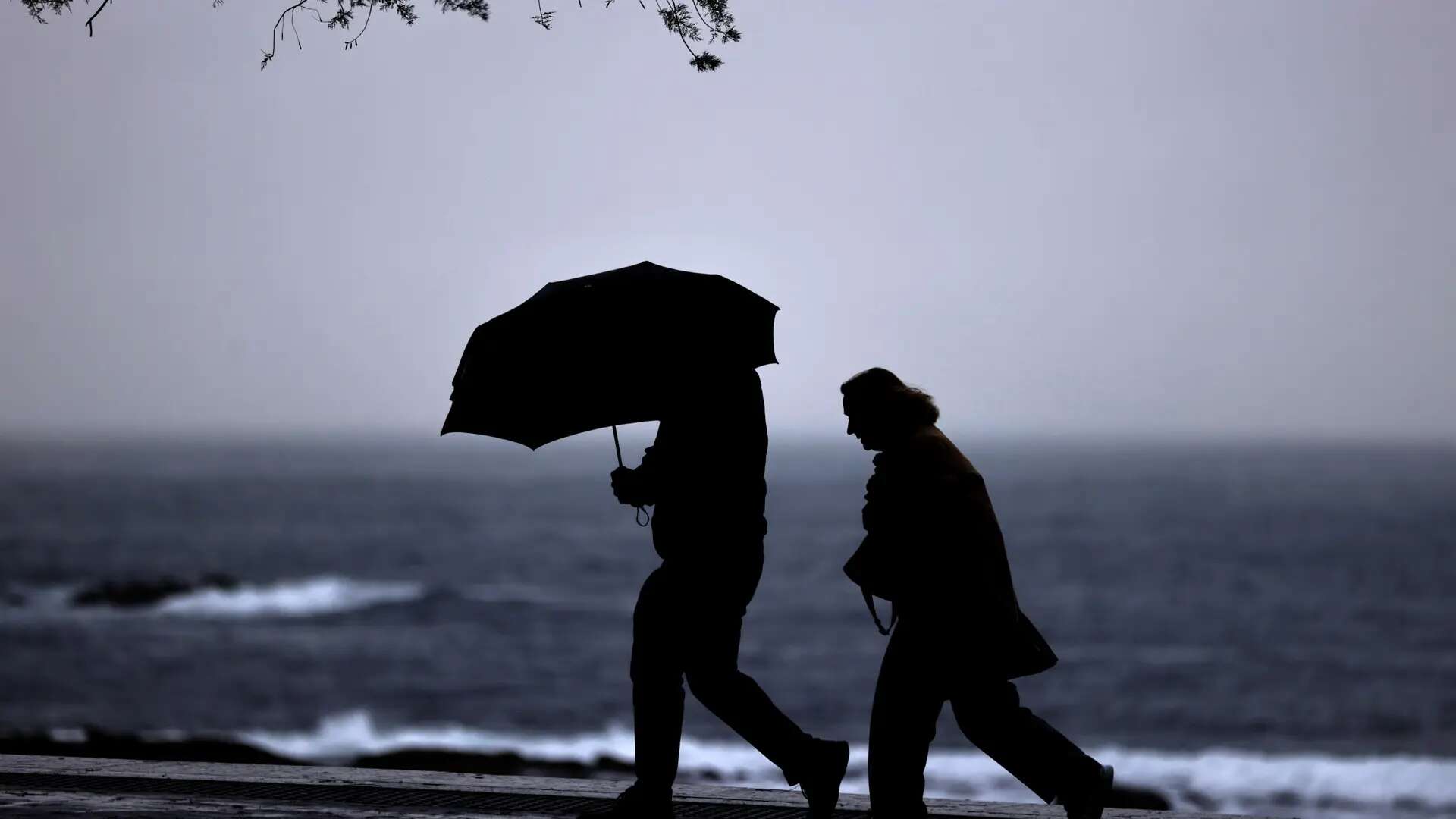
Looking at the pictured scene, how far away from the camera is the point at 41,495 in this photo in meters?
103

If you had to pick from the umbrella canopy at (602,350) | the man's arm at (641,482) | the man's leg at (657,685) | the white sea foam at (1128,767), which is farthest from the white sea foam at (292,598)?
the man's arm at (641,482)

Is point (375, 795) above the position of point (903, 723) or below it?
below

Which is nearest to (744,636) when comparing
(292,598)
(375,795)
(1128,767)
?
(292,598)

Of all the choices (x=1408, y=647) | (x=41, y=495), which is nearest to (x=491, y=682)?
(x=1408, y=647)

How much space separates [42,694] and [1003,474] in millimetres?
113491

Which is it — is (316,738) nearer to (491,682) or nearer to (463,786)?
(491,682)

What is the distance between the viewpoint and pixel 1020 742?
420cm

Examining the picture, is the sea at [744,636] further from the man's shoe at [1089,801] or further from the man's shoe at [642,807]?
the man's shoe at [1089,801]

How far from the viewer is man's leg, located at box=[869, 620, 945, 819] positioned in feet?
13.7

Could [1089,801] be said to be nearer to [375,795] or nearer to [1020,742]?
[1020,742]

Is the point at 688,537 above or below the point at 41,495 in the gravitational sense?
below

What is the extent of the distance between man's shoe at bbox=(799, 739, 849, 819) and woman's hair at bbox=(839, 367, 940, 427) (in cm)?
105

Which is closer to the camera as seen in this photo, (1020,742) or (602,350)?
(1020,742)

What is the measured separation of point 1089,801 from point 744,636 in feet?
132
